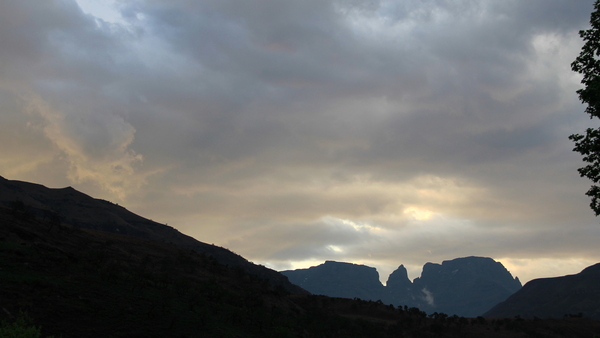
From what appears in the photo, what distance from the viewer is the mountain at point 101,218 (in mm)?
121500

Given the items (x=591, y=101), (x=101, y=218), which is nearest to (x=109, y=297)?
(x=591, y=101)

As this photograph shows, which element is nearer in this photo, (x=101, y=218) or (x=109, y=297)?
(x=109, y=297)

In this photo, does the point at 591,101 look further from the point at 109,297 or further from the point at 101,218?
the point at 101,218

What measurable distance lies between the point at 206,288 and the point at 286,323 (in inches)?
424

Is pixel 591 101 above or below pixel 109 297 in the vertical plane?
above

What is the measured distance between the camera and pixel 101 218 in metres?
136

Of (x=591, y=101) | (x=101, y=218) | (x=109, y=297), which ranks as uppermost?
(x=101, y=218)

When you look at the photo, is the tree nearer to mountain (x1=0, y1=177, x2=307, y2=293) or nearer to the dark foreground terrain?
the dark foreground terrain

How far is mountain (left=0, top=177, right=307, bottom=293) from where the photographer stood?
122 m

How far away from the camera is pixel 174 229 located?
17688 centimetres

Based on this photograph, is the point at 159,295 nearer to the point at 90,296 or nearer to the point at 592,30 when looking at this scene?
the point at 90,296

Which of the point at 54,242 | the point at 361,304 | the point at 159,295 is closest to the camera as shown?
the point at 159,295

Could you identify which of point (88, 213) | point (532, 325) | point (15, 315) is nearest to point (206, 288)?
point (15, 315)

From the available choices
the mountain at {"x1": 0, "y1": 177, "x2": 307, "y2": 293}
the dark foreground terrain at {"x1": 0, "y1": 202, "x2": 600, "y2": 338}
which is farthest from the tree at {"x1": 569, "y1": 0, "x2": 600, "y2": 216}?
the mountain at {"x1": 0, "y1": 177, "x2": 307, "y2": 293}
